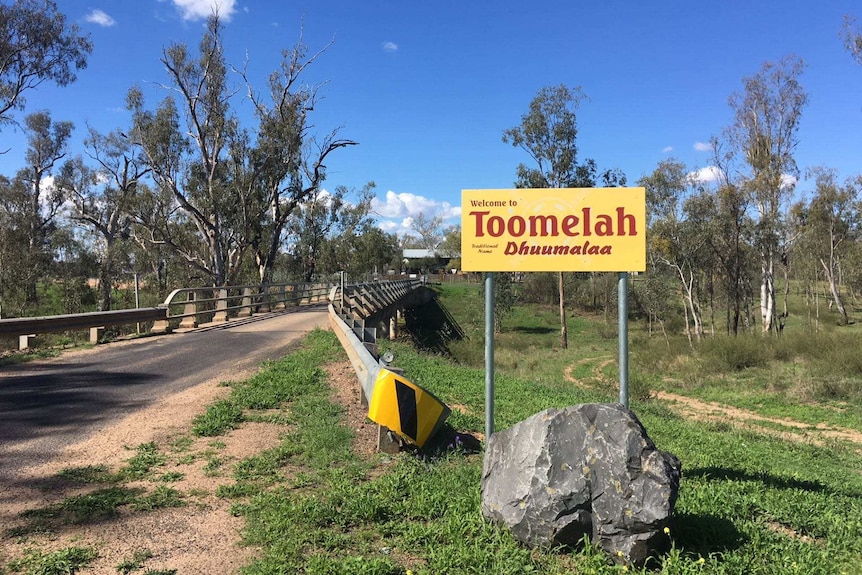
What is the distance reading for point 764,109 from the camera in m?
35.8

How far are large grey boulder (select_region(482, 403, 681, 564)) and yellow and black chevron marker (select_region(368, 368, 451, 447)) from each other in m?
1.58

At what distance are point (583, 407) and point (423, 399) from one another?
1865 millimetres

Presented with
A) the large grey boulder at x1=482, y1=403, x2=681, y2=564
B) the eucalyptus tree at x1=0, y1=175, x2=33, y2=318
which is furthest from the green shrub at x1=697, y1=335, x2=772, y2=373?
the eucalyptus tree at x1=0, y1=175, x2=33, y2=318

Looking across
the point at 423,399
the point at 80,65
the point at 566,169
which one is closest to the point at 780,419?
the point at 423,399

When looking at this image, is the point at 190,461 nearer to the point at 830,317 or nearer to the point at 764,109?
the point at 764,109

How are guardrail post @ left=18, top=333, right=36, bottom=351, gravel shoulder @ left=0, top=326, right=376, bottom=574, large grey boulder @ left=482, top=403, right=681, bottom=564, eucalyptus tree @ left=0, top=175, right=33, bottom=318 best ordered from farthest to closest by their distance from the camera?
eucalyptus tree @ left=0, top=175, right=33, bottom=318 → guardrail post @ left=18, top=333, right=36, bottom=351 → gravel shoulder @ left=0, top=326, right=376, bottom=574 → large grey boulder @ left=482, top=403, right=681, bottom=564

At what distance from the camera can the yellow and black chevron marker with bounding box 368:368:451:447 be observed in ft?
17.0

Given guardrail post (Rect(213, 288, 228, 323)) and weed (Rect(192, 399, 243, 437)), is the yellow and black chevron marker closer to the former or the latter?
weed (Rect(192, 399, 243, 437))

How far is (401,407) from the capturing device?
5207 mm

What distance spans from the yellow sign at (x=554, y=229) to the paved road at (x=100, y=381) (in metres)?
4.55

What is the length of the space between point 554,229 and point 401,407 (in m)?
2.15

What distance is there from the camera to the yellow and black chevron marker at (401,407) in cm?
519

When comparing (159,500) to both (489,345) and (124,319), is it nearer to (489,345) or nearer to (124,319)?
(489,345)

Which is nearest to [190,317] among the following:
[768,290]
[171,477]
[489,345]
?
[171,477]
